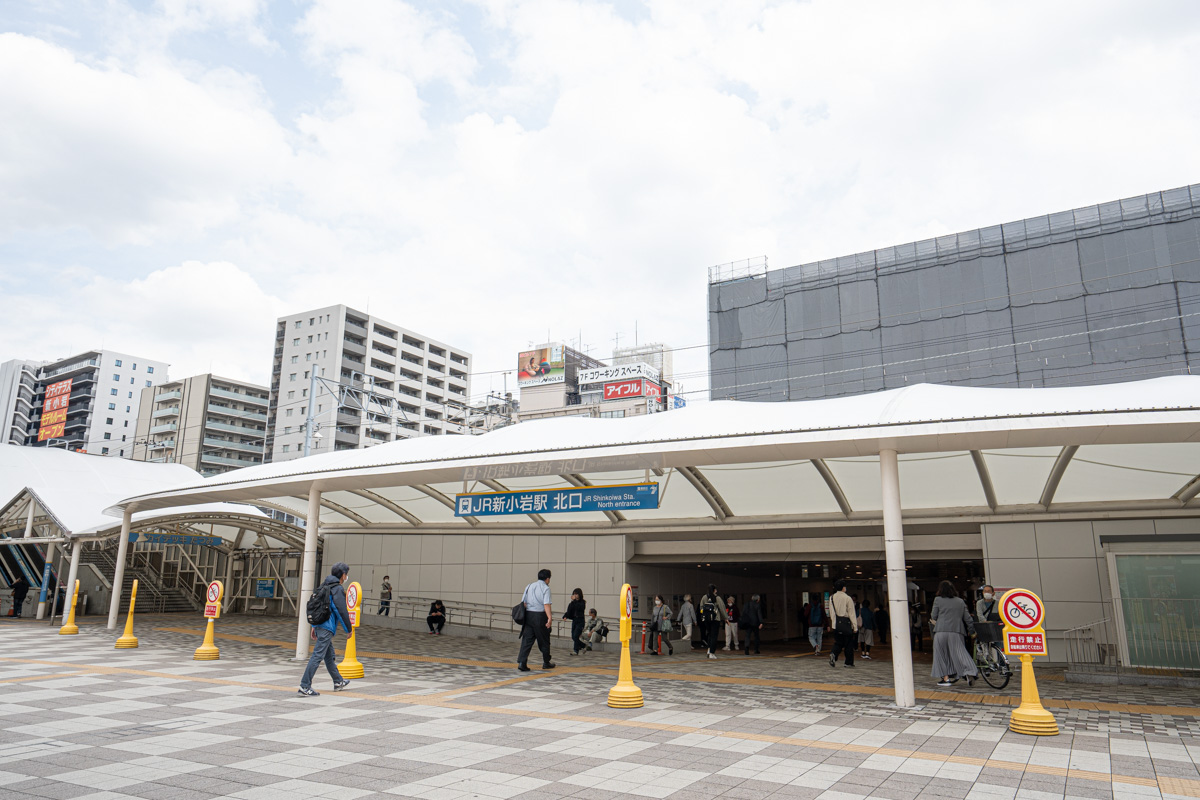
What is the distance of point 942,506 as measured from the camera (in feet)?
50.2

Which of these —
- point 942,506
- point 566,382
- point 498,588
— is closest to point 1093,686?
point 942,506

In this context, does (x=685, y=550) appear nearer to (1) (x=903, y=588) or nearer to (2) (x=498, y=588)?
(2) (x=498, y=588)

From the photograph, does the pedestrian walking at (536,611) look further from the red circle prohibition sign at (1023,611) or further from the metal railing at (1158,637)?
the metal railing at (1158,637)

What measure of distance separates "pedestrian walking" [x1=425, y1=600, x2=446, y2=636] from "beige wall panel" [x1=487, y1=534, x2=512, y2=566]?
5.78 feet

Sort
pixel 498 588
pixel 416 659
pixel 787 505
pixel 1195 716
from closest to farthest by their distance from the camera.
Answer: pixel 1195 716 → pixel 416 659 → pixel 787 505 → pixel 498 588

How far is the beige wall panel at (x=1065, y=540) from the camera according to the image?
47.4 feet

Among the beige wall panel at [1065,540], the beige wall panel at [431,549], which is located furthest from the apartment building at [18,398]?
the beige wall panel at [1065,540]

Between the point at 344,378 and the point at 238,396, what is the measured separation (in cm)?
1715

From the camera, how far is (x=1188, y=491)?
1249 cm

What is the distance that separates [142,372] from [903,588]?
114021 millimetres

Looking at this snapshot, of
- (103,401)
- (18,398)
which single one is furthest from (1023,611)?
(18,398)

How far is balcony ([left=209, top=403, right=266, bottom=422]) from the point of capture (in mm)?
86000

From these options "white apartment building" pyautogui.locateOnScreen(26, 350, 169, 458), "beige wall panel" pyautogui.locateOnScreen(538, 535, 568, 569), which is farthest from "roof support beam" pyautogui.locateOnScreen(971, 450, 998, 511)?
"white apartment building" pyautogui.locateOnScreen(26, 350, 169, 458)

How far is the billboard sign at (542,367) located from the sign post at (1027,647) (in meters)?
69.8
